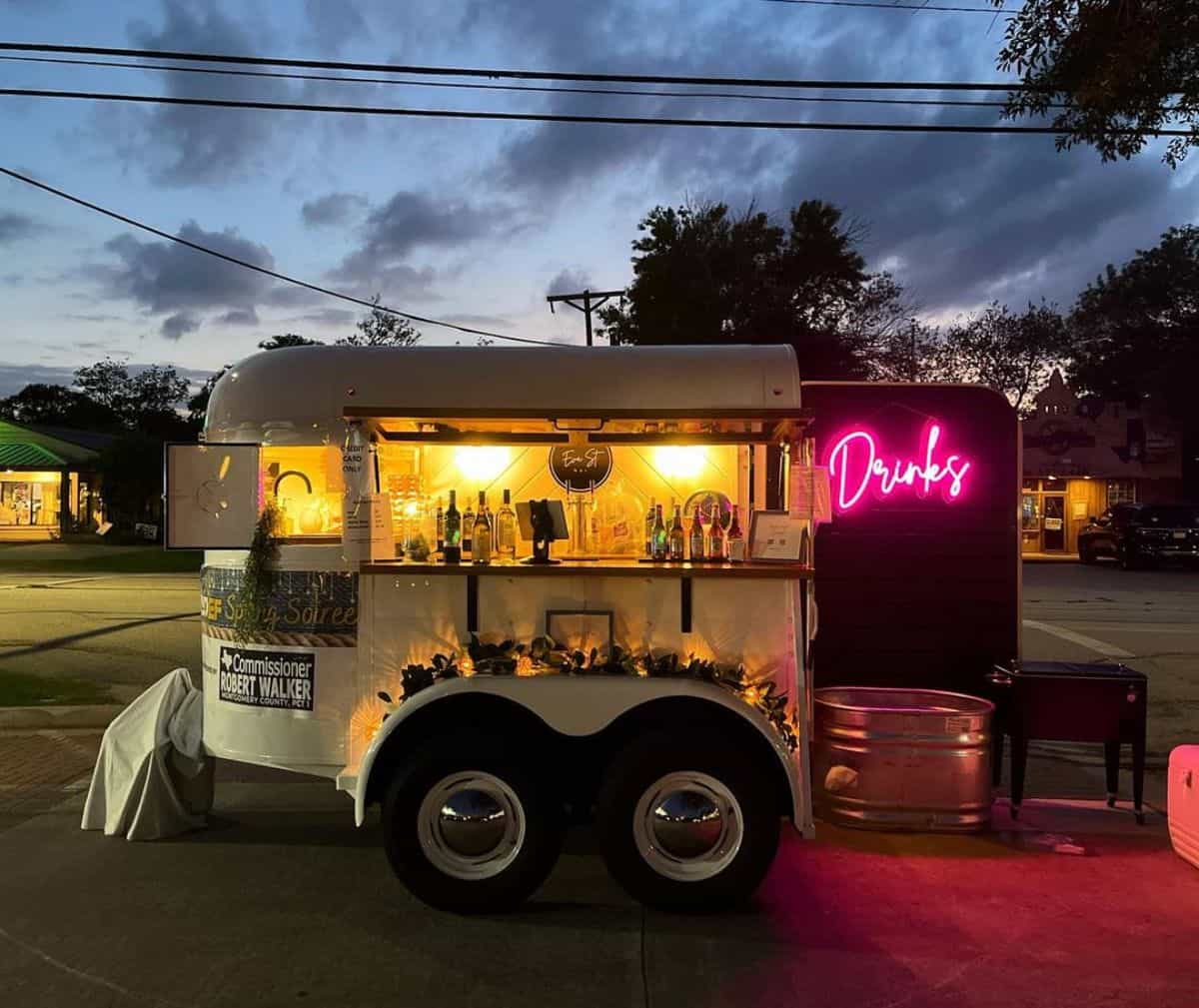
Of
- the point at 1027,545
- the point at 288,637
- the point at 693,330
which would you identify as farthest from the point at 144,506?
the point at 288,637

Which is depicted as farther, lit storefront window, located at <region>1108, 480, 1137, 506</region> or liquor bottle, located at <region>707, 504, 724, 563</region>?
lit storefront window, located at <region>1108, 480, 1137, 506</region>

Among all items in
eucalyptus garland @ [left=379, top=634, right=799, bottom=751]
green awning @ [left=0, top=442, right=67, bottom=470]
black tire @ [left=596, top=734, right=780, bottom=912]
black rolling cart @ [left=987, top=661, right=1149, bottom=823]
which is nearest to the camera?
black tire @ [left=596, top=734, right=780, bottom=912]

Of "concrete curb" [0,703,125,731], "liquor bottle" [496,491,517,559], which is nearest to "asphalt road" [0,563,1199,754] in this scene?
"concrete curb" [0,703,125,731]

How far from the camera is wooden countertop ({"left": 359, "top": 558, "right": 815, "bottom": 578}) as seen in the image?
14.6ft

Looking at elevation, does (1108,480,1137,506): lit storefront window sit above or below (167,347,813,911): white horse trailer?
above

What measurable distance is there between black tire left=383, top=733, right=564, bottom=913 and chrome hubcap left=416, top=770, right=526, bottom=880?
0.05 ft

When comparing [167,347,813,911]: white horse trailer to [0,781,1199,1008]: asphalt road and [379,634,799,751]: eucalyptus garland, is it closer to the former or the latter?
[379,634,799,751]: eucalyptus garland

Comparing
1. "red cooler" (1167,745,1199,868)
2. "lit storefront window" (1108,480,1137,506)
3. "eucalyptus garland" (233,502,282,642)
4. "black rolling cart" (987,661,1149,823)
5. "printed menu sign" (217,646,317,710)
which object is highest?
"lit storefront window" (1108,480,1137,506)

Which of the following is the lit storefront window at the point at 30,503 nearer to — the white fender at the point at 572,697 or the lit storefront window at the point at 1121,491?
the lit storefront window at the point at 1121,491

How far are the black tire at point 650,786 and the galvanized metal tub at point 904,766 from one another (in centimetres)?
108

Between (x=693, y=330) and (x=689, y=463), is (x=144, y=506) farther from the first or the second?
(x=689, y=463)

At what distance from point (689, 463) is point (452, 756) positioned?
2.15 meters

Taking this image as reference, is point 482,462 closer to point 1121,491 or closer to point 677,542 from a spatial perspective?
point 677,542

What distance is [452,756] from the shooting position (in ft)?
14.0
